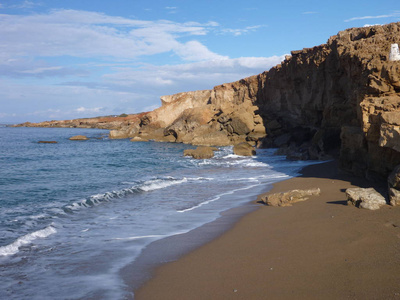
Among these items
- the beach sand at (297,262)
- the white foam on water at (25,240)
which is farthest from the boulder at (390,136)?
the white foam on water at (25,240)

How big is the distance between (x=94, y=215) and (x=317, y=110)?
21.5m

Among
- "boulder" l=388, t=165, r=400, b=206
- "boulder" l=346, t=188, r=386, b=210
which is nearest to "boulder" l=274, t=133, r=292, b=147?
"boulder" l=346, t=188, r=386, b=210

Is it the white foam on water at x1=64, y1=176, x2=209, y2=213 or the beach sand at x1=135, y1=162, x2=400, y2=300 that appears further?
the white foam on water at x1=64, y1=176, x2=209, y2=213

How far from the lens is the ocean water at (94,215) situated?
534 centimetres

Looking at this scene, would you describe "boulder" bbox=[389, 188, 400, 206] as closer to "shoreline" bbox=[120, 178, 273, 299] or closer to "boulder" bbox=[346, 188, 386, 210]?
"boulder" bbox=[346, 188, 386, 210]

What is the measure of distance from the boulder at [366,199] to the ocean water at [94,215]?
323cm

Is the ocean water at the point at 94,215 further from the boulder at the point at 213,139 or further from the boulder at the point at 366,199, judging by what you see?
the boulder at the point at 213,139

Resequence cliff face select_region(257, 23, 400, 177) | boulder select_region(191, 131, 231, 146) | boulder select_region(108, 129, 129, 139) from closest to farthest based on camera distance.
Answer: cliff face select_region(257, 23, 400, 177), boulder select_region(191, 131, 231, 146), boulder select_region(108, 129, 129, 139)

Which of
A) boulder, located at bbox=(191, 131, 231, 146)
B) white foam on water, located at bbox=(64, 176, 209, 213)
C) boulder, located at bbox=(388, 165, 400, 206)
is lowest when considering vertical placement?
white foam on water, located at bbox=(64, 176, 209, 213)

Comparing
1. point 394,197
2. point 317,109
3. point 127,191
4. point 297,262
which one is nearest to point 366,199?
point 394,197

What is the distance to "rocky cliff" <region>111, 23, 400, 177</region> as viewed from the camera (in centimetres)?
959

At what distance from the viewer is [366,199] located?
287 inches

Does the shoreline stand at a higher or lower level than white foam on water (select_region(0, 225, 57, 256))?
lower

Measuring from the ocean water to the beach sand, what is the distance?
101cm
